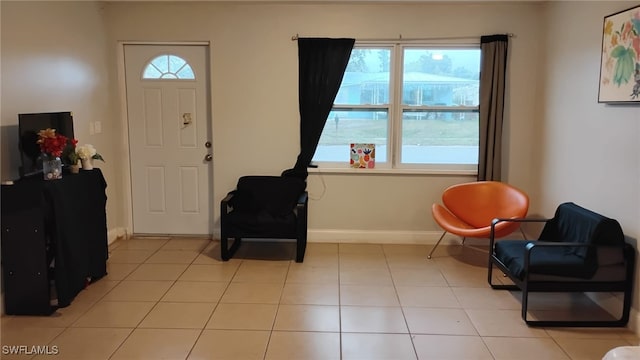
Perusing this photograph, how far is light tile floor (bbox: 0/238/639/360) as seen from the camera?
3020 mm

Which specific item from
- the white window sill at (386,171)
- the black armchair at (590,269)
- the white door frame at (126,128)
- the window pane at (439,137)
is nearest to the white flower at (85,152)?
the white door frame at (126,128)

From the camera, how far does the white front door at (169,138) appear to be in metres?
5.20

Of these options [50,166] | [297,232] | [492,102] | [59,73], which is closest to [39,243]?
[50,166]

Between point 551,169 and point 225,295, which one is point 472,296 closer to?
point 551,169

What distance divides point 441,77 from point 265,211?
227cm

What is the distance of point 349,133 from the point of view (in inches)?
207

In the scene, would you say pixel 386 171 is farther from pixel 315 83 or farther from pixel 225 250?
pixel 225 250

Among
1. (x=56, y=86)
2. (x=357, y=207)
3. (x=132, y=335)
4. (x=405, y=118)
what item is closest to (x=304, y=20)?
(x=405, y=118)

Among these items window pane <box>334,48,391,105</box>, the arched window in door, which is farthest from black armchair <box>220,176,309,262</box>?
the arched window in door

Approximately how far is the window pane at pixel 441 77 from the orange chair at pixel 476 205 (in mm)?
923

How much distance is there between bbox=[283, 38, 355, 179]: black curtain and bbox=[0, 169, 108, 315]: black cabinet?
2231mm

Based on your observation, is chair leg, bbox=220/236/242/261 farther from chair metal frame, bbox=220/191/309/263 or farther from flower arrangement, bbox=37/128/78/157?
flower arrangement, bbox=37/128/78/157

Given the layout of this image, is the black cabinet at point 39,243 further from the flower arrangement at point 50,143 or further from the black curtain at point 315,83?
the black curtain at point 315,83

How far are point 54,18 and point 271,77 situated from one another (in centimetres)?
198
